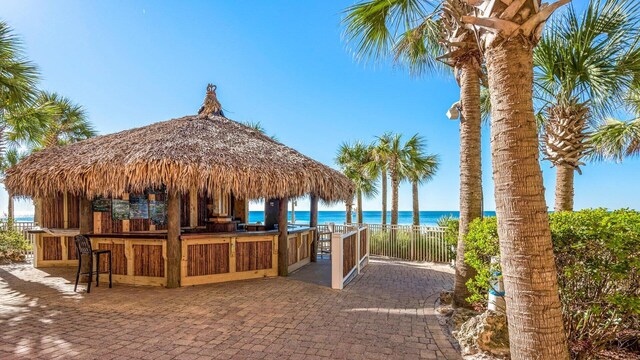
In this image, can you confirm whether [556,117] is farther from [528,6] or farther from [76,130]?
[76,130]

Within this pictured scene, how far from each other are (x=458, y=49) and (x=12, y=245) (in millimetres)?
13688

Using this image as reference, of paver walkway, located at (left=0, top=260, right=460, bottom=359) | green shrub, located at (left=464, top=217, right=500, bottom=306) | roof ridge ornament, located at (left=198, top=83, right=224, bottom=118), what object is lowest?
paver walkway, located at (left=0, top=260, right=460, bottom=359)

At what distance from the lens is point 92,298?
5527 millimetres

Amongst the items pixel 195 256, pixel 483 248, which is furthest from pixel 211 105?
pixel 483 248

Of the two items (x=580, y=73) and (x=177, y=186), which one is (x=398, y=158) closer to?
(x=580, y=73)

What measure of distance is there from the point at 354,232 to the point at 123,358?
17.2 feet

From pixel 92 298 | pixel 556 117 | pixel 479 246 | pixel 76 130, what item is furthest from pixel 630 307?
pixel 76 130

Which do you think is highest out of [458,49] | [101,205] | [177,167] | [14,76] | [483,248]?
[14,76]

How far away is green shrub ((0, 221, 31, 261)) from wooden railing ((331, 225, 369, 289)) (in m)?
10.4

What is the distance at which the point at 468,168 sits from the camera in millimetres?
4980

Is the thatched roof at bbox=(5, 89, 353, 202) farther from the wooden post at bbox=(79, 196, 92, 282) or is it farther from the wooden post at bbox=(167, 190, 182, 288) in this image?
the wooden post at bbox=(167, 190, 182, 288)

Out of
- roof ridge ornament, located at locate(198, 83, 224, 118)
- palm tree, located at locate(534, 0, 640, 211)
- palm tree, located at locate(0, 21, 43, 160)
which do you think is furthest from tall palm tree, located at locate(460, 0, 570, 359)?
palm tree, located at locate(0, 21, 43, 160)

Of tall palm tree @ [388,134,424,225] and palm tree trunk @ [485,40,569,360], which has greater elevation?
tall palm tree @ [388,134,424,225]

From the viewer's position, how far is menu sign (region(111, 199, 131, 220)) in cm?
843
